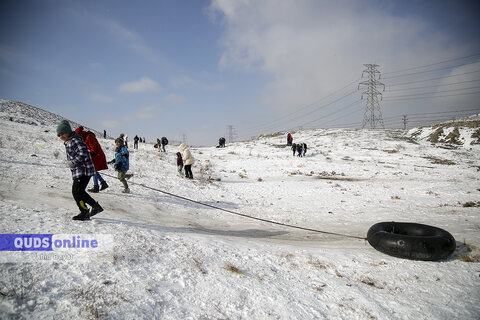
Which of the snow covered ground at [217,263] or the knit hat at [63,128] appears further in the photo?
the knit hat at [63,128]

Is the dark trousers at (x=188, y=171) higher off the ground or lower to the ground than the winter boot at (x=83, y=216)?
higher

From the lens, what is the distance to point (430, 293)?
400 centimetres

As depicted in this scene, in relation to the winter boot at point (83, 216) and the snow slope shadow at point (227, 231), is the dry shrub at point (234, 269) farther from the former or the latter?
the winter boot at point (83, 216)

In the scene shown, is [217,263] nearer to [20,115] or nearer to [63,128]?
[63,128]

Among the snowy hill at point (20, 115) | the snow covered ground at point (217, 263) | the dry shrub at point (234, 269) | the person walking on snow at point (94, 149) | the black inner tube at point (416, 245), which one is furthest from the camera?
the snowy hill at point (20, 115)

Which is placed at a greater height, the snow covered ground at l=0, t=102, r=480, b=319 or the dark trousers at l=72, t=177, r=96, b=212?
the dark trousers at l=72, t=177, r=96, b=212

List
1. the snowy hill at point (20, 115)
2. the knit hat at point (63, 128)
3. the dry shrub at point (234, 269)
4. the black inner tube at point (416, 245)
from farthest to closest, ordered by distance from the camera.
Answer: the snowy hill at point (20, 115), the black inner tube at point (416, 245), the knit hat at point (63, 128), the dry shrub at point (234, 269)

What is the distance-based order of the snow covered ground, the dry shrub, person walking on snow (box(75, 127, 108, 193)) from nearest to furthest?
the snow covered ground, the dry shrub, person walking on snow (box(75, 127, 108, 193))

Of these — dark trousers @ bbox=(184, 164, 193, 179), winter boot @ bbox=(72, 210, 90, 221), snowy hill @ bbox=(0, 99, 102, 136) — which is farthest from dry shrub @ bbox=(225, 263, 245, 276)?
snowy hill @ bbox=(0, 99, 102, 136)

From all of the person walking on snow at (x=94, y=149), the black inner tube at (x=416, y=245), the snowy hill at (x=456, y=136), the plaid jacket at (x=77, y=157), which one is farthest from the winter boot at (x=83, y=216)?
the snowy hill at (x=456, y=136)

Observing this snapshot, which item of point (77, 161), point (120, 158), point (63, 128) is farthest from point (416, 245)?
point (120, 158)

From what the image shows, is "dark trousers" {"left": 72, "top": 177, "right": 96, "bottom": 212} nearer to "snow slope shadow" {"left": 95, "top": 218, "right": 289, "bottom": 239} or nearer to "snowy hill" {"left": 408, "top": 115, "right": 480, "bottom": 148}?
"snow slope shadow" {"left": 95, "top": 218, "right": 289, "bottom": 239}

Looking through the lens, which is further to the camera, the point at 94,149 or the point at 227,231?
the point at 94,149

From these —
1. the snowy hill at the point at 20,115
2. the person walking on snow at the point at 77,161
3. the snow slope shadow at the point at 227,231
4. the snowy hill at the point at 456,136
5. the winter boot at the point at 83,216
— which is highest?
the snowy hill at the point at 20,115
